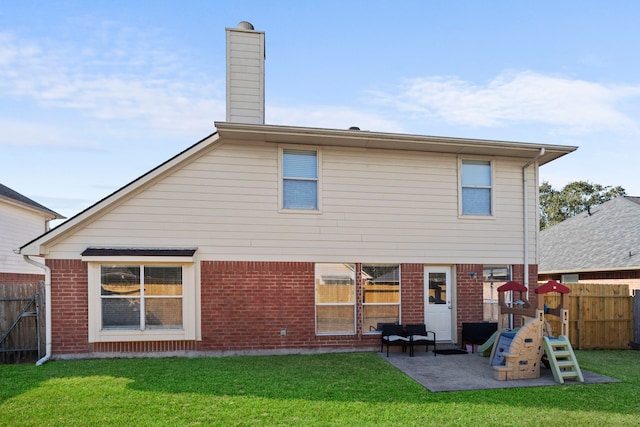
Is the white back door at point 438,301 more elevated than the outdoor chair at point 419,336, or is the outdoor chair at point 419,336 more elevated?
the white back door at point 438,301

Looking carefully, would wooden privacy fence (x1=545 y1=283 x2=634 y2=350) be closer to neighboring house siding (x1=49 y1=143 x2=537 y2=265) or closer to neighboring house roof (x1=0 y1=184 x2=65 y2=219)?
neighboring house siding (x1=49 y1=143 x2=537 y2=265)

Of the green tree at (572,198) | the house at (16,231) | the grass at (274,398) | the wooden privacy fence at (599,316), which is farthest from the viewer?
the green tree at (572,198)

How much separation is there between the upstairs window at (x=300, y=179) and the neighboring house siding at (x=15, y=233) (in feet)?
43.5

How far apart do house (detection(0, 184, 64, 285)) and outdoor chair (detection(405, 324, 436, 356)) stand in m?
15.3

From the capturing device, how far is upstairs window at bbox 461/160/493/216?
10.5m

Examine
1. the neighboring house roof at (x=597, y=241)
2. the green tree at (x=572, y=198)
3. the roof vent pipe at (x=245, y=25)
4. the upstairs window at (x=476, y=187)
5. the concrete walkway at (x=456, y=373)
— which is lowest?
the concrete walkway at (x=456, y=373)

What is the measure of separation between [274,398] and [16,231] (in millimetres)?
16640

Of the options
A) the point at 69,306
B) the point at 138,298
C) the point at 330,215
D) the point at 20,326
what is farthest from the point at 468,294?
the point at 20,326

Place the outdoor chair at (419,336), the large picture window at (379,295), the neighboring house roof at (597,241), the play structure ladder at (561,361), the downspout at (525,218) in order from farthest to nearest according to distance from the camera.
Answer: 1. the neighboring house roof at (597,241)
2. the downspout at (525,218)
3. the large picture window at (379,295)
4. the outdoor chair at (419,336)
5. the play structure ladder at (561,361)

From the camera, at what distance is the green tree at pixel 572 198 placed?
40.6 m

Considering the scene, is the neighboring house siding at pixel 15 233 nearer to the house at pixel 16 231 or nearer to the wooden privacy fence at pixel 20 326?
the house at pixel 16 231

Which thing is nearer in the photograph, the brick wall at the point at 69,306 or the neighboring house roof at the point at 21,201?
the brick wall at the point at 69,306

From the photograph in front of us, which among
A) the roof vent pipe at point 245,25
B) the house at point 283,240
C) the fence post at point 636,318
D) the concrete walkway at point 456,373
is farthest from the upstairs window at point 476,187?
the roof vent pipe at point 245,25

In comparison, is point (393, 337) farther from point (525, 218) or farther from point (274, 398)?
point (525, 218)
